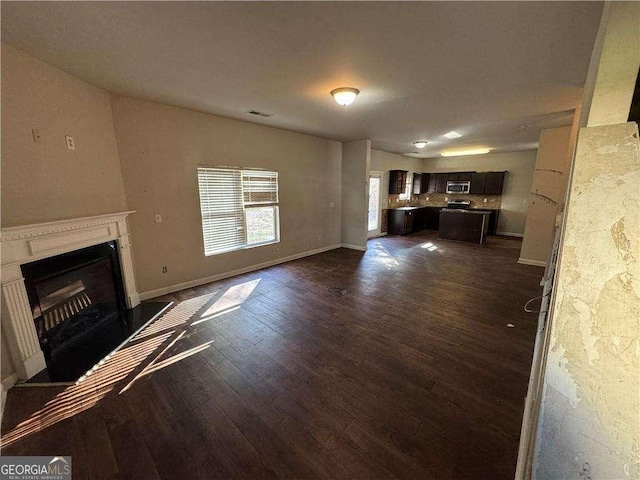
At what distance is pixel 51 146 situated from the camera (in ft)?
7.43

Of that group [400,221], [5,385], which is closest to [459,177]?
[400,221]

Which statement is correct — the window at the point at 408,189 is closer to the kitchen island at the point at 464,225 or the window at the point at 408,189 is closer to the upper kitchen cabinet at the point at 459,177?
the upper kitchen cabinet at the point at 459,177

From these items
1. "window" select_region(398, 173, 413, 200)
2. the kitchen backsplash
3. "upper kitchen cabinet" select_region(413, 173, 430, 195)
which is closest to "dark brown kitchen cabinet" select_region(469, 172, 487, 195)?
the kitchen backsplash

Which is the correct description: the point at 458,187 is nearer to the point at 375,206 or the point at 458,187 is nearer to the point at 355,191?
the point at 375,206

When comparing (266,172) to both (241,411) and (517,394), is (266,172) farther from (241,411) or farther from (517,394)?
(517,394)

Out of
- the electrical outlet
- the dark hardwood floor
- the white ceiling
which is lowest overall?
the dark hardwood floor

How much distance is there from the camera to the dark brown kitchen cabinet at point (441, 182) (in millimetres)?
8977

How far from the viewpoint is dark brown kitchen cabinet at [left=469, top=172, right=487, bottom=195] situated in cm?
817

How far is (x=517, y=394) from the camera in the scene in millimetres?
1879

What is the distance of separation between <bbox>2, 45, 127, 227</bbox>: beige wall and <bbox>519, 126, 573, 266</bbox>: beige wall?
6.63 metres

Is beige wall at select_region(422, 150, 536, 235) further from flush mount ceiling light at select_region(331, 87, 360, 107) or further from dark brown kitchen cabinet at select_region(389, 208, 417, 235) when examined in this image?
flush mount ceiling light at select_region(331, 87, 360, 107)

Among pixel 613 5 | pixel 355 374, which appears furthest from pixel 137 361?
pixel 613 5

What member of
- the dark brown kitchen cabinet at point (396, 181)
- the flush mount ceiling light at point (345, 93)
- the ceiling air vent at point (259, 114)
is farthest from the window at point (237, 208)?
the dark brown kitchen cabinet at point (396, 181)

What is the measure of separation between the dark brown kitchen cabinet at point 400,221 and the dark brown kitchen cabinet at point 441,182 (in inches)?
65.2
